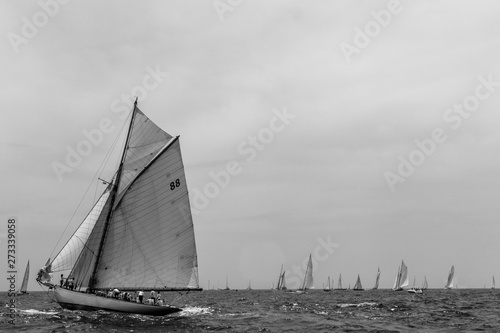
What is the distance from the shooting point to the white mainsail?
53.7 meters

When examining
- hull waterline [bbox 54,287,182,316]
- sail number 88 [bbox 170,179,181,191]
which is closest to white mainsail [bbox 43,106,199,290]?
sail number 88 [bbox 170,179,181,191]

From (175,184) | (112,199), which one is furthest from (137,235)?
(175,184)

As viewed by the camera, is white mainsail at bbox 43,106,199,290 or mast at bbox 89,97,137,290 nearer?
white mainsail at bbox 43,106,199,290

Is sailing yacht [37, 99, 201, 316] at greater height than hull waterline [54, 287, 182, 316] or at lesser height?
greater

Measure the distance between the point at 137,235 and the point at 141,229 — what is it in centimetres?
81

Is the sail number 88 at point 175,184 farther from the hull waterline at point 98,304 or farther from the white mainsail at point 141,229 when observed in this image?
the hull waterline at point 98,304

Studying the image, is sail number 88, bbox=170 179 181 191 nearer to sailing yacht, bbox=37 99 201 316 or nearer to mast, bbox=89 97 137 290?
sailing yacht, bbox=37 99 201 316

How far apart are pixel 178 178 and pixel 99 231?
9817mm

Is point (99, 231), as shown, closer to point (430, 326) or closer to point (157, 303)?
point (157, 303)

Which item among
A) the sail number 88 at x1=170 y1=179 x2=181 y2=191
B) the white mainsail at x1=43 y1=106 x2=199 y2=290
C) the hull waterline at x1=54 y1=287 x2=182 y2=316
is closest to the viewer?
the sail number 88 at x1=170 y1=179 x2=181 y2=191

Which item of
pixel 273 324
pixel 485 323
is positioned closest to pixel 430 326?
pixel 485 323

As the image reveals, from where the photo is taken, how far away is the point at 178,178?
176 feet

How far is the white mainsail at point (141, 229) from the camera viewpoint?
5366 centimetres

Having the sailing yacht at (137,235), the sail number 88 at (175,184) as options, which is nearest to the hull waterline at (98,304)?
the sailing yacht at (137,235)
